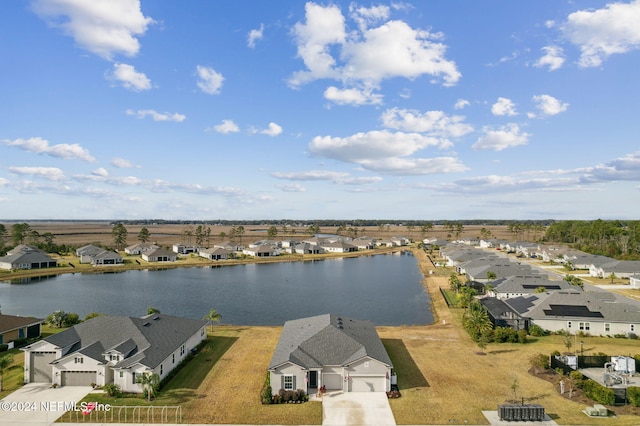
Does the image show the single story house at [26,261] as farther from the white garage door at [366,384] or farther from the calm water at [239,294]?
the white garage door at [366,384]

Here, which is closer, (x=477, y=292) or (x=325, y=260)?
(x=477, y=292)

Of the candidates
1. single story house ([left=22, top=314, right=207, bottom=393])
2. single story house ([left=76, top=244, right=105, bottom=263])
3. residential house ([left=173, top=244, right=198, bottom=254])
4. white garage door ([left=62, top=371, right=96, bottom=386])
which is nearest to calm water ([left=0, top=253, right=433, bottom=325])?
single story house ([left=76, top=244, right=105, bottom=263])

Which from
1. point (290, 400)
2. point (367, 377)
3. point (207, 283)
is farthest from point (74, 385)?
point (207, 283)

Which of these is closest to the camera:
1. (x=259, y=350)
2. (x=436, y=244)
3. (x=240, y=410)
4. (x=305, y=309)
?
(x=240, y=410)

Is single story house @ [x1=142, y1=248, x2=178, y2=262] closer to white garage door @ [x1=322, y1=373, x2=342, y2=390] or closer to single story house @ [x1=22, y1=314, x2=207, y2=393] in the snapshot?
single story house @ [x1=22, y1=314, x2=207, y2=393]

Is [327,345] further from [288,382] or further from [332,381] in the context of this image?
[288,382]

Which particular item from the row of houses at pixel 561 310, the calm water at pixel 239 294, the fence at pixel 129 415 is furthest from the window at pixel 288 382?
the row of houses at pixel 561 310

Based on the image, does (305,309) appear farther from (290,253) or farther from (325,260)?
(290,253)
